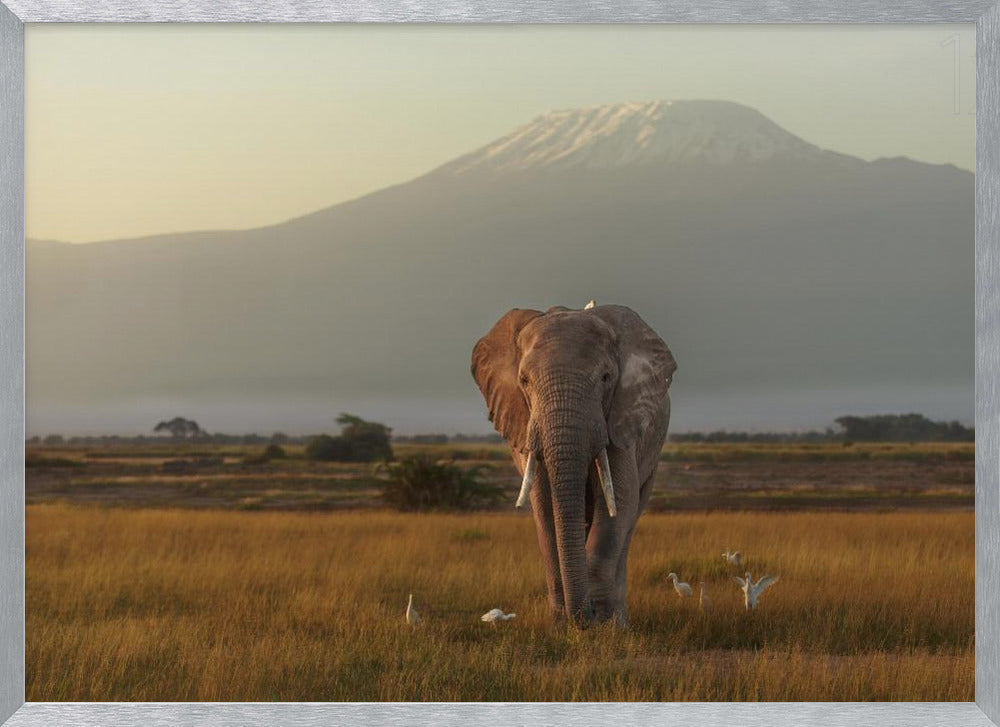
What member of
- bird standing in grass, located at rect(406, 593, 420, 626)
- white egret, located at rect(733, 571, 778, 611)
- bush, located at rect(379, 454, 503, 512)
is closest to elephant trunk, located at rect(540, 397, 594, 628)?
bird standing in grass, located at rect(406, 593, 420, 626)

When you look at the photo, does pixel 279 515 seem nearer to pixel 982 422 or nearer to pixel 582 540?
pixel 582 540

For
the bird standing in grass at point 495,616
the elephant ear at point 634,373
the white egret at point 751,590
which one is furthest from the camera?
the white egret at point 751,590

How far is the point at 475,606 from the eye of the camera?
10.9 meters

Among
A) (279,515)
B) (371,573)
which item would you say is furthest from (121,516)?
(371,573)

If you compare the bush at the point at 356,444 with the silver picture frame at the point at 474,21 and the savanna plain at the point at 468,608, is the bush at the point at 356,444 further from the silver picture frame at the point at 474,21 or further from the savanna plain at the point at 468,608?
the silver picture frame at the point at 474,21

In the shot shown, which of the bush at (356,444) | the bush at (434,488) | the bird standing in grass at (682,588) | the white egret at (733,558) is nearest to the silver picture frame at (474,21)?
the bird standing in grass at (682,588)

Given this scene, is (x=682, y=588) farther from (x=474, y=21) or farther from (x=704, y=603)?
(x=474, y=21)

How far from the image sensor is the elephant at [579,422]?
8422 millimetres

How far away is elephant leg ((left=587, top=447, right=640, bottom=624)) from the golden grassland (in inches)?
9.1

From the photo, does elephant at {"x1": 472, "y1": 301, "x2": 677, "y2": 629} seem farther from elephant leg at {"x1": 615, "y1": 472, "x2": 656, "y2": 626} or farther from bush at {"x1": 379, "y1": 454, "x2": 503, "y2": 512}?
bush at {"x1": 379, "y1": 454, "x2": 503, "y2": 512}

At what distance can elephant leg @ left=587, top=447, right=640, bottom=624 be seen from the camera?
29.2ft

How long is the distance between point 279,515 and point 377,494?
275 centimetres

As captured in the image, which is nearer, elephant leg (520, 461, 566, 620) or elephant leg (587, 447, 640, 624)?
elephant leg (587, 447, 640, 624)

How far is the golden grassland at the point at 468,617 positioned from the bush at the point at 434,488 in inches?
121
